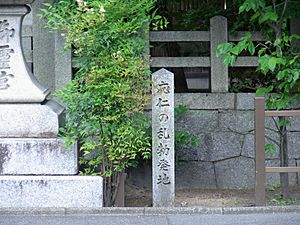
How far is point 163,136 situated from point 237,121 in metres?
2.46

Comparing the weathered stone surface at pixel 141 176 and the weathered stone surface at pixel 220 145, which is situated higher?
the weathered stone surface at pixel 220 145

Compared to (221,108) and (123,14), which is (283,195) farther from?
(123,14)

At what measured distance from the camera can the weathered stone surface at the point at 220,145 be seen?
9648 mm

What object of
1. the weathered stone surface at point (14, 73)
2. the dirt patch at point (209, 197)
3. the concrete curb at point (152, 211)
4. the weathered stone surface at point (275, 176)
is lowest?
the dirt patch at point (209, 197)

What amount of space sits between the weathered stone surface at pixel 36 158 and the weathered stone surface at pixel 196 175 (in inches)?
101

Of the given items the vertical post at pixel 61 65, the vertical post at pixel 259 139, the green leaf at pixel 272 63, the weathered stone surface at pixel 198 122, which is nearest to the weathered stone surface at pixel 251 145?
the weathered stone surface at pixel 198 122

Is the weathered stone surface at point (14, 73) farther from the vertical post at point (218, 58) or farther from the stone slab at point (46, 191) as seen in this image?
the vertical post at point (218, 58)

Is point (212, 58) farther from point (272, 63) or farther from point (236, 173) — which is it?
point (272, 63)

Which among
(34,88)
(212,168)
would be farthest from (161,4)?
(34,88)

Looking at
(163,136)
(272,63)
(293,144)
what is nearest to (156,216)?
(163,136)

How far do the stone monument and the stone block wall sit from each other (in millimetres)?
2273

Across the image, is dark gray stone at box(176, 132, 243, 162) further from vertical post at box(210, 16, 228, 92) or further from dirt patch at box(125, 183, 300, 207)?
vertical post at box(210, 16, 228, 92)

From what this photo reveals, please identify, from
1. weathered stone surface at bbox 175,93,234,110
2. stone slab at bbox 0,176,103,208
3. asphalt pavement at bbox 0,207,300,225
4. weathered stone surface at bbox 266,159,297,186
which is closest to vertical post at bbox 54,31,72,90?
weathered stone surface at bbox 175,93,234,110

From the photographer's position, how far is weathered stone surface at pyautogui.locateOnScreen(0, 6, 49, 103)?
25.1 feet
